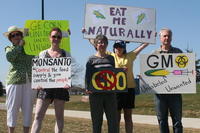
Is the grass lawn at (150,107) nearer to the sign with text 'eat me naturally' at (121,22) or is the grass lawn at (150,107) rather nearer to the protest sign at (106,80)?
the sign with text 'eat me naturally' at (121,22)

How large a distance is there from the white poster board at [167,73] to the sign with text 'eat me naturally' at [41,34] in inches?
57.5

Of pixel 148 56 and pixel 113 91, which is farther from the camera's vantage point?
pixel 148 56

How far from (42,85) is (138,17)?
2.49 metres

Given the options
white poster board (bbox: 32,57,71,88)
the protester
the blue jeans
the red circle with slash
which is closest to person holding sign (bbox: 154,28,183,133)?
the blue jeans

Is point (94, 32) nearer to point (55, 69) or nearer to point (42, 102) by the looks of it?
point (55, 69)

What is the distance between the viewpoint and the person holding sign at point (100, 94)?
613cm

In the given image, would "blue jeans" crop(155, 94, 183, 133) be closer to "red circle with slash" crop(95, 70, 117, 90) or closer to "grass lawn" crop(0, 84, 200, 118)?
"red circle with slash" crop(95, 70, 117, 90)

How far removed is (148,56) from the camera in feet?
21.7

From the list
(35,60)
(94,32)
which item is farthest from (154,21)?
(35,60)

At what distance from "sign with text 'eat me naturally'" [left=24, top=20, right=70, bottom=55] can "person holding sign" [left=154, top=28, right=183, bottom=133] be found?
1715mm

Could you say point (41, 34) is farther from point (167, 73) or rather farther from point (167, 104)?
point (167, 104)

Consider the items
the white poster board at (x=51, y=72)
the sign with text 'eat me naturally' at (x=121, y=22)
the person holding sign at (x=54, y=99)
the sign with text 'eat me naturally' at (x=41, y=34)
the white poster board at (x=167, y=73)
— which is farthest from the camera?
the sign with text 'eat me naturally' at (x=121, y=22)

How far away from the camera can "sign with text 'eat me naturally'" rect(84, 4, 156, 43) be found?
743 cm

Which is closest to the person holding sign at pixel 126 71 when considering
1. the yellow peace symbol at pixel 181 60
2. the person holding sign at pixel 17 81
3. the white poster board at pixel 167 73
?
the white poster board at pixel 167 73
